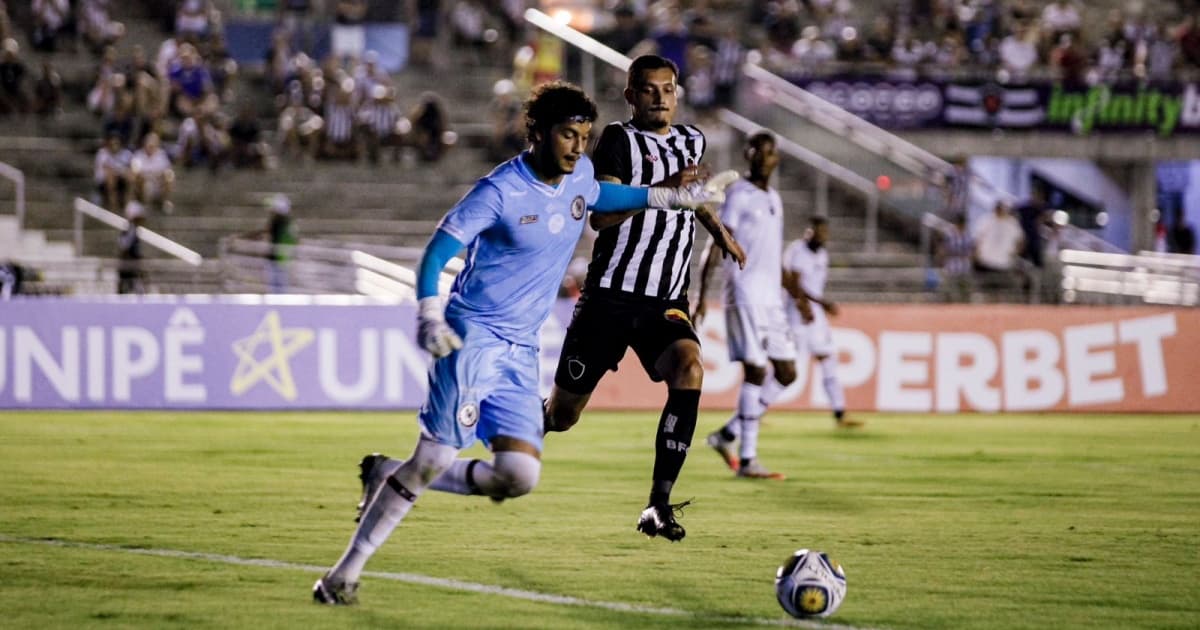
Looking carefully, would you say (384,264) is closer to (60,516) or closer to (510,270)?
(60,516)

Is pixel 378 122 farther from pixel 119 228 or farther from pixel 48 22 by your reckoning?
pixel 48 22

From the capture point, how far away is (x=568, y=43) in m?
30.3

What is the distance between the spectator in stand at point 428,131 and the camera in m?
29.4

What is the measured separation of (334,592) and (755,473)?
6.59 m

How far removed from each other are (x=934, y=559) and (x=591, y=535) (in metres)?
1.96

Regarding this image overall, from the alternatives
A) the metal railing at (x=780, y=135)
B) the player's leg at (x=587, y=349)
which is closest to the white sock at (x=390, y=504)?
the player's leg at (x=587, y=349)

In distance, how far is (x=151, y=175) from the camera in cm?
2717

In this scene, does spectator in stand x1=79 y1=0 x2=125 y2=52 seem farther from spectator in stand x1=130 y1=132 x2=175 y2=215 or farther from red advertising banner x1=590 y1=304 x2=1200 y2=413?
red advertising banner x1=590 y1=304 x2=1200 y2=413

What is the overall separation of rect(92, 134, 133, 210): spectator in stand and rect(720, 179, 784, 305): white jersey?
1484 cm

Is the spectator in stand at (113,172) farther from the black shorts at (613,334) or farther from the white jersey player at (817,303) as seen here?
the black shorts at (613,334)

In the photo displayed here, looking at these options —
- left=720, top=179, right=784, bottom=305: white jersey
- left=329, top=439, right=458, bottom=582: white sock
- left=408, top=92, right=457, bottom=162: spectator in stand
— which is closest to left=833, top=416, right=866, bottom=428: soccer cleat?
left=720, top=179, right=784, bottom=305: white jersey

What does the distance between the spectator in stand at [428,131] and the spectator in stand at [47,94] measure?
17.6 feet

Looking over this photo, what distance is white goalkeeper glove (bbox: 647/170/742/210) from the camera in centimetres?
884

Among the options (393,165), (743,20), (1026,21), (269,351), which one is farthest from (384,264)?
(1026,21)
